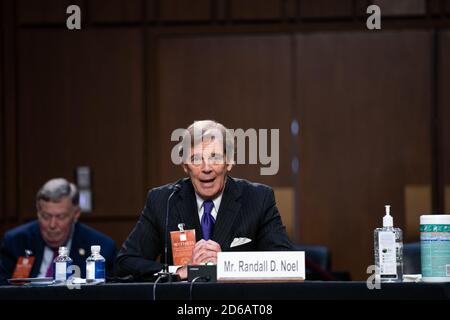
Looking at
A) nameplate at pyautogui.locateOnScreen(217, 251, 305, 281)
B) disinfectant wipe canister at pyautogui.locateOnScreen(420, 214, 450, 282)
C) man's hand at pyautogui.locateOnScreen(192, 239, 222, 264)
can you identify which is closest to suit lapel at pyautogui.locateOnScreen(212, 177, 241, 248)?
man's hand at pyautogui.locateOnScreen(192, 239, 222, 264)

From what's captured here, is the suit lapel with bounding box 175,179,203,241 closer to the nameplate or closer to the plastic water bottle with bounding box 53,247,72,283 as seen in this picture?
the plastic water bottle with bounding box 53,247,72,283

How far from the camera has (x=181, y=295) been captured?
8.75ft

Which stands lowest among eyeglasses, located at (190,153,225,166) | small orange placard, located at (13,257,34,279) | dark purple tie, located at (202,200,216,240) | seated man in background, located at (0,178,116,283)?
small orange placard, located at (13,257,34,279)

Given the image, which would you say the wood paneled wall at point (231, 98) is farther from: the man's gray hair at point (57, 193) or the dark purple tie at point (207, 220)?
the dark purple tie at point (207, 220)

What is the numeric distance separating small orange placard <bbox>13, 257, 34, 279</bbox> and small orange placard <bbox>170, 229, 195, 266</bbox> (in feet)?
3.79

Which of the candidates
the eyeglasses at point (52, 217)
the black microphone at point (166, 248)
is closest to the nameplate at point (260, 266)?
the black microphone at point (166, 248)

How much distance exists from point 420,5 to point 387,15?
0.78 ft

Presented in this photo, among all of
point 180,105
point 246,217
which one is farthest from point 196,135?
point 180,105

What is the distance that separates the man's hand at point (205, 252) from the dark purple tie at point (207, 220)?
29 centimetres

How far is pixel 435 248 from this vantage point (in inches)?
110

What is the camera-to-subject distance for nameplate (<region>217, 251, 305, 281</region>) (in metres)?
2.76

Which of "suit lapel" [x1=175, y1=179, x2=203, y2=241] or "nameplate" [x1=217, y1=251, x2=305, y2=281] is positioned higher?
"suit lapel" [x1=175, y1=179, x2=203, y2=241]

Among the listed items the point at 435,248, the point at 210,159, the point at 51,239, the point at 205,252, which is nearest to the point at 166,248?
the point at 205,252

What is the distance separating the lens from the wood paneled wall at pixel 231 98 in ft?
20.4
